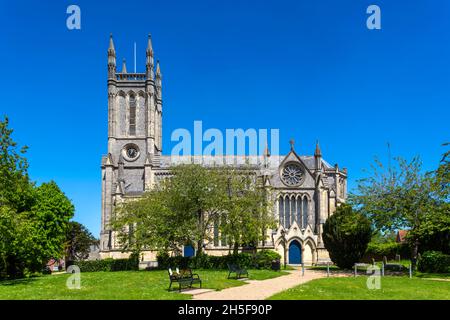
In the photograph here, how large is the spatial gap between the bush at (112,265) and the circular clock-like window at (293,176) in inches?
1068

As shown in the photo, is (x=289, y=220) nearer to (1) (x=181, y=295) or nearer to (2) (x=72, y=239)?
(2) (x=72, y=239)

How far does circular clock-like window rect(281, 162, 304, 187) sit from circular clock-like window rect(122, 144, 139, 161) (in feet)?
76.0

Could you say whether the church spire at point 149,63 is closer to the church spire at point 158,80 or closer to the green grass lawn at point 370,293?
the church spire at point 158,80

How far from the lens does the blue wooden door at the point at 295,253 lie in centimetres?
5241

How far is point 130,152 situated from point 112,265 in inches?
1124

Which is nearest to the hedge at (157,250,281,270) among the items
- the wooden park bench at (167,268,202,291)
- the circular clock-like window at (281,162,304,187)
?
the wooden park bench at (167,268,202,291)

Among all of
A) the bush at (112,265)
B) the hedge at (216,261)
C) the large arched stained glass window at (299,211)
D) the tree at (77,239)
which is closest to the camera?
the hedge at (216,261)

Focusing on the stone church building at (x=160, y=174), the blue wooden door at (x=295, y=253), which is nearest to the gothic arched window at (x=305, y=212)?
the stone church building at (x=160, y=174)

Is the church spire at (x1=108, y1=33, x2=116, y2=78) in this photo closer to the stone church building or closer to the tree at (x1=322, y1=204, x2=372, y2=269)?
the stone church building

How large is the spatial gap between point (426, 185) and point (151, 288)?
932 inches

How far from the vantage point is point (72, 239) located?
61938mm

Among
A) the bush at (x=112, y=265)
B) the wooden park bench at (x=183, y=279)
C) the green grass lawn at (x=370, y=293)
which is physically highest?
the wooden park bench at (x=183, y=279)

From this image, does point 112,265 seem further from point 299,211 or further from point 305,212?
point 305,212
